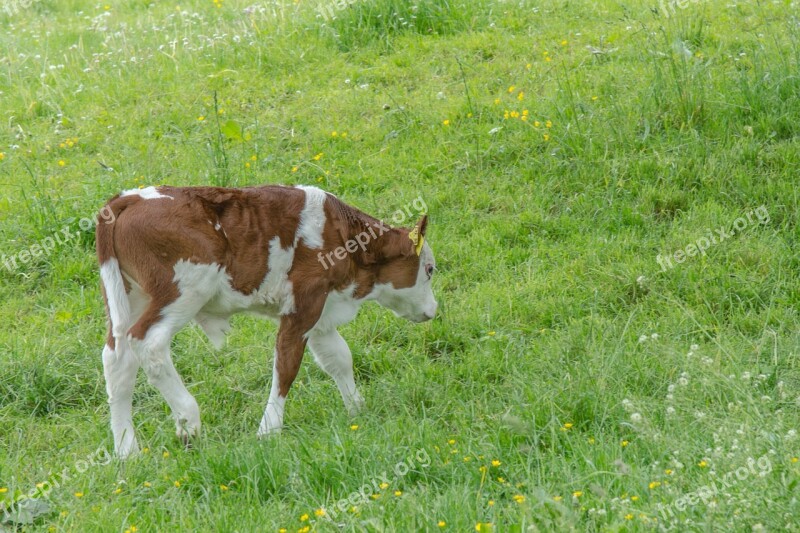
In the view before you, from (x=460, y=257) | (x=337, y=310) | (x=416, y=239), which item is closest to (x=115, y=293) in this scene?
(x=337, y=310)

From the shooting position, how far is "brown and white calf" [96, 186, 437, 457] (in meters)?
5.48

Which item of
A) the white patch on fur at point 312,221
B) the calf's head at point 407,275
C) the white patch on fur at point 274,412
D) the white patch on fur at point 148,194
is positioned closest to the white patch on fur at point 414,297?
the calf's head at point 407,275

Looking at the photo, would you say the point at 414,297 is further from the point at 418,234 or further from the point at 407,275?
the point at 418,234

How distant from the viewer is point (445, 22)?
10.7 m

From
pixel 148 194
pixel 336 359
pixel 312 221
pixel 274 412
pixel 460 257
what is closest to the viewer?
pixel 148 194

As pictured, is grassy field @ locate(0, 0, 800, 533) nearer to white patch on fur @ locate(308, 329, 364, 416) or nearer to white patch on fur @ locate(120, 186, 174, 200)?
white patch on fur @ locate(308, 329, 364, 416)

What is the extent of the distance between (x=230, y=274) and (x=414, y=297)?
1321 millimetres

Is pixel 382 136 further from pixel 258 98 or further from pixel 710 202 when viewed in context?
pixel 710 202

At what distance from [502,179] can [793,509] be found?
196 inches

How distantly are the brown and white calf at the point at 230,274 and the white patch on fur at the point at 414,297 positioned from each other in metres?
0.10

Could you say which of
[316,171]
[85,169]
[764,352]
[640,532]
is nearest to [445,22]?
[316,171]

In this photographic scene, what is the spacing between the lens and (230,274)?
18.7 ft

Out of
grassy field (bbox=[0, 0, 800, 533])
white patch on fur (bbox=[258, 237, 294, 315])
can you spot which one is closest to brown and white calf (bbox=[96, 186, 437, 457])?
white patch on fur (bbox=[258, 237, 294, 315])

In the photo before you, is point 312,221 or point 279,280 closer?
point 279,280
